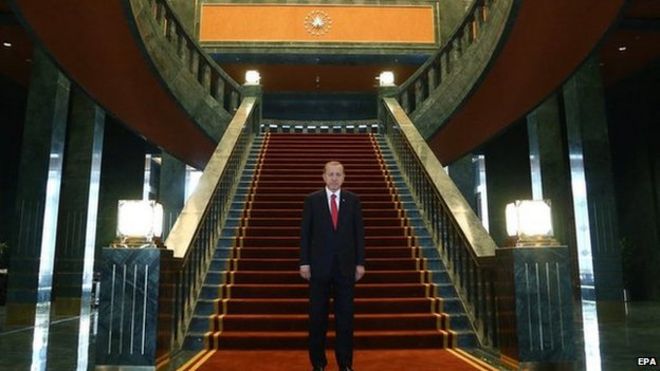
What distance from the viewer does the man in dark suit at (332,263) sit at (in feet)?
12.8

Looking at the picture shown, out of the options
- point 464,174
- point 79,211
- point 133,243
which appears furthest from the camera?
point 464,174

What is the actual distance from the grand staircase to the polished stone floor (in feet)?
2.83

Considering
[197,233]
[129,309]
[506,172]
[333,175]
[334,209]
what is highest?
[506,172]

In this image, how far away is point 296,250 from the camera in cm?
678

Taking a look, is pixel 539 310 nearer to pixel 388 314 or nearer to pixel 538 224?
pixel 538 224

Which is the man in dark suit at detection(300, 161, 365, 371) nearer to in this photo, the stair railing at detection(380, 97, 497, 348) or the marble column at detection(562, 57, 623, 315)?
the stair railing at detection(380, 97, 497, 348)

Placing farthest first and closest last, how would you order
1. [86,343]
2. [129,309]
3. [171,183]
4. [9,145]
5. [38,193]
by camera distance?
[9,145] < [171,183] < [38,193] < [86,343] < [129,309]

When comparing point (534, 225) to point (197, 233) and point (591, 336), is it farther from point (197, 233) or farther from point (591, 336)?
point (197, 233)

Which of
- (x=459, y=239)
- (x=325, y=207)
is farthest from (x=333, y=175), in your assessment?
(x=459, y=239)

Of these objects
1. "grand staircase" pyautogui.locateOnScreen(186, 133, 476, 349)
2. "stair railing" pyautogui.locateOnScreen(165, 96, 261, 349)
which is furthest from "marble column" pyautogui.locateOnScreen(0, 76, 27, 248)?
"stair railing" pyautogui.locateOnScreen(165, 96, 261, 349)

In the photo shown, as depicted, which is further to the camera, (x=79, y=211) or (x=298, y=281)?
(x=79, y=211)

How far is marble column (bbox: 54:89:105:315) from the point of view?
10.1 meters

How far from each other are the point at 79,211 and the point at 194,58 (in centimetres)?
382

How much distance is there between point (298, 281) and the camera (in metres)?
6.20
